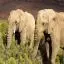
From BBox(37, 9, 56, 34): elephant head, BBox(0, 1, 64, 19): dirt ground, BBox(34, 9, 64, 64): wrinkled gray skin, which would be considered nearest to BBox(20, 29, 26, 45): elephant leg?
BBox(34, 9, 64, 64): wrinkled gray skin

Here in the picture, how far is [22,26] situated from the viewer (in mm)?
7977

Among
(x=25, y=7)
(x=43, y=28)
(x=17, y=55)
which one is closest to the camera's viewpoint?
(x=17, y=55)

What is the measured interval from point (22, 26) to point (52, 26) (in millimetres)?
677

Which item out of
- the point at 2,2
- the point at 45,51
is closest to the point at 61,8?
the point at 2,2

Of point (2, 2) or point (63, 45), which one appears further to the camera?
point (2, 2)

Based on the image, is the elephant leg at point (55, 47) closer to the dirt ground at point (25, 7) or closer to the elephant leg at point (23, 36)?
the elephant leg at point (23, 36)

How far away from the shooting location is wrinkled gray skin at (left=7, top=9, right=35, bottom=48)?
7.68 meters

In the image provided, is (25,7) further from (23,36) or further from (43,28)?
(43,28)

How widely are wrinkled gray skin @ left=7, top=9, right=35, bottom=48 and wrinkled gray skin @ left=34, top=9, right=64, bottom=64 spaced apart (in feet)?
1.44

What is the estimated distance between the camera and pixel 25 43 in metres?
7.91

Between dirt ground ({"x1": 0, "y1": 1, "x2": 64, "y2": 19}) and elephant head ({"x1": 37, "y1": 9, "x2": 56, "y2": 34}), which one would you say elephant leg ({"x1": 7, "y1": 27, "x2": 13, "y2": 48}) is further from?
dirt ground ({"x1": 0, "y1": 1, "x2": 64, "y2": 19})

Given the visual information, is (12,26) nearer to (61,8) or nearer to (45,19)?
(45,19)

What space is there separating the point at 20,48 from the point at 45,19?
652 mm

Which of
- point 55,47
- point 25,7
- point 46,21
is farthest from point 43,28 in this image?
point 25,7
